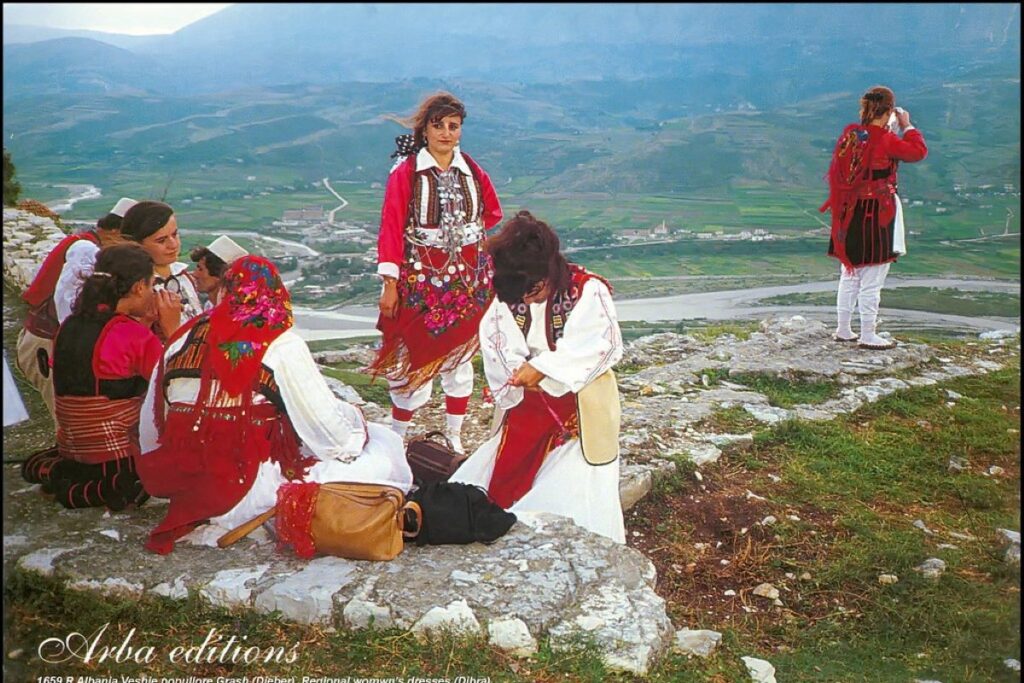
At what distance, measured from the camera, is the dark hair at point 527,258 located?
2.94 metres

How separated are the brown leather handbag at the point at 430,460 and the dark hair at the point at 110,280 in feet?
4.26

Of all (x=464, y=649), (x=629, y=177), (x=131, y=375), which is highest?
(x=629, y=177)

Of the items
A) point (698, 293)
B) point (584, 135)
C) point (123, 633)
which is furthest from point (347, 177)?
point (123, 633)

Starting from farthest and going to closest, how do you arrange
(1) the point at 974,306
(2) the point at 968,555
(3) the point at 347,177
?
(3) the point at 347,177 < (1) the point at 974,306 < (2) the point at 968,555

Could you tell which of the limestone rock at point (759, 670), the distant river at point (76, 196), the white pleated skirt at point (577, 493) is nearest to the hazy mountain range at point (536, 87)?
the distant river at point (76, 196)

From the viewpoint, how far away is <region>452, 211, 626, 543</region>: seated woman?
2.96 m

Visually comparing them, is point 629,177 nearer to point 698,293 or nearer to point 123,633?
point 698,293

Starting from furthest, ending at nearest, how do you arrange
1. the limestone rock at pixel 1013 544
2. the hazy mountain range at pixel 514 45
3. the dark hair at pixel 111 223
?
the hazy mountain range at pixel 514 45
the dark hair at pixel 111 223
the limestone rock at pixel 1013 544

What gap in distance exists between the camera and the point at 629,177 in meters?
7.18

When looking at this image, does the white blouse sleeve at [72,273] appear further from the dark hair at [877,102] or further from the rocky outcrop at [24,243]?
the dark hair at [877,102]

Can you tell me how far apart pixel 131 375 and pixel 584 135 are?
604cm

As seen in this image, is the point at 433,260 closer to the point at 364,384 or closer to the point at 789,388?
the point at 364,384

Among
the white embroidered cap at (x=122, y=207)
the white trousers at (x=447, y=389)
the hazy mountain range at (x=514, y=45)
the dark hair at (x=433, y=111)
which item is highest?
the hazy mountain range at (x=514, y=45)

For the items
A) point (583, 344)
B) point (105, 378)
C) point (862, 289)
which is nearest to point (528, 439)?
point (583, 344)
